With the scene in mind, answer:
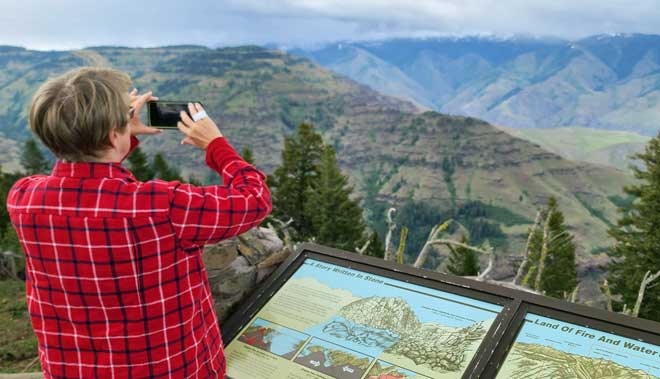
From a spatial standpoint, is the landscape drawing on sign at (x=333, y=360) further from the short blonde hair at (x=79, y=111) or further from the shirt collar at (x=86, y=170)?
the short blonde hair at (x=79, y=111)

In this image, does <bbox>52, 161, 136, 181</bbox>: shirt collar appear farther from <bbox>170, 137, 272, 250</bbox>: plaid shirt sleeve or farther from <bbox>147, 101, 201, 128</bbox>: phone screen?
<bbox>147, 101, 201, 128</bbox>: phone screen

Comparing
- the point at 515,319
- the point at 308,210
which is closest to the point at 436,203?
the point at 308,210

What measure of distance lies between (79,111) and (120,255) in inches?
29.0

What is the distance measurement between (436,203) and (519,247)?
3830 centimetres

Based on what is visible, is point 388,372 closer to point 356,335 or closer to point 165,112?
point 356,335

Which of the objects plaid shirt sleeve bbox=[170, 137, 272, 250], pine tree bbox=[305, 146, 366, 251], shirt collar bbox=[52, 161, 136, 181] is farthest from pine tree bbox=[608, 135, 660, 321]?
shirt collar bbox=[52, 161, 136, 181]

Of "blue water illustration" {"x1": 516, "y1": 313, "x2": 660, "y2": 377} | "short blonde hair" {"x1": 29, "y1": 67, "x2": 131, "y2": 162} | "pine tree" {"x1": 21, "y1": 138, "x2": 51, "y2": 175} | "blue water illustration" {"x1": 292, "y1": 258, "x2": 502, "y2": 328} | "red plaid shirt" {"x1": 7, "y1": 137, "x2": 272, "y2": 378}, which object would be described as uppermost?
"short blonde hair" {"x1": 29, "y1": 67, "x2": 131, "y2": 162}

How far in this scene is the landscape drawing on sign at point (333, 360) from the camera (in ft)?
13.9

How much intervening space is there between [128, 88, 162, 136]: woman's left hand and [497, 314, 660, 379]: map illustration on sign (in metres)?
3.09

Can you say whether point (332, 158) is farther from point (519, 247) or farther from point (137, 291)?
point (519, 247)

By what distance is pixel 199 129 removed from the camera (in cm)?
302

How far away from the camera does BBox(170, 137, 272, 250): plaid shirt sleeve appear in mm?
2627

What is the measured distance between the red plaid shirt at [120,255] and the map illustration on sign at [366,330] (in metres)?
1.61

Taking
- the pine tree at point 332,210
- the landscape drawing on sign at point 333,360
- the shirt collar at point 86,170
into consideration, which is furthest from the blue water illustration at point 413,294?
the pine tree at point 332,210
